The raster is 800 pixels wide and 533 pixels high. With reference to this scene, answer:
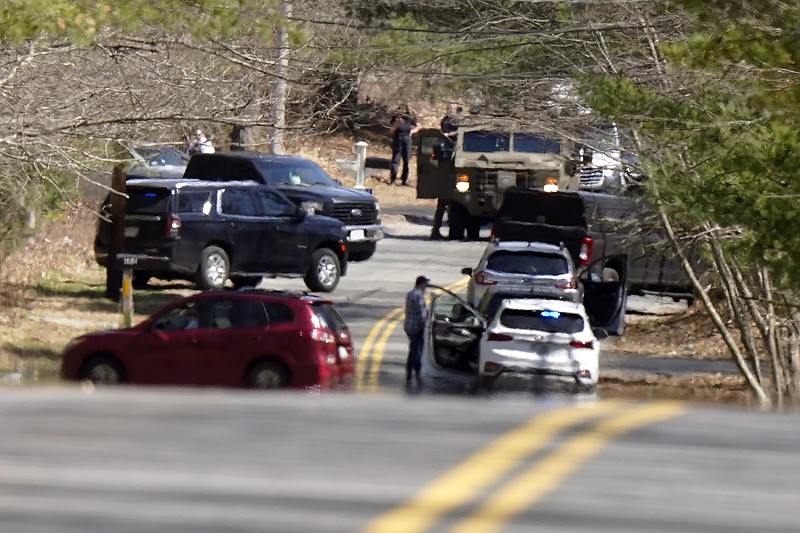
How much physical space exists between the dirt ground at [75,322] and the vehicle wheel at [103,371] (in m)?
0.59

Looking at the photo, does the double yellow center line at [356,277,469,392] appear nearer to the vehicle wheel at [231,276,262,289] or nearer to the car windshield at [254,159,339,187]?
the vehicle wheel at [231,276,262,289]

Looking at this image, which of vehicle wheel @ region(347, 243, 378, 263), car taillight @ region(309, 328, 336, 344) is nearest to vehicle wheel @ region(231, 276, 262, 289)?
vehicle wheel @ region(347, 243, 378, 263)

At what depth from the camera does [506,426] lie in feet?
11.6

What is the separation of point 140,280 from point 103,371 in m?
8.34

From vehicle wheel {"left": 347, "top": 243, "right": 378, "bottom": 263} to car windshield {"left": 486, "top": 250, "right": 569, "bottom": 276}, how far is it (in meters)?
4.99

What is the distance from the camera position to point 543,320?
17.3 metres

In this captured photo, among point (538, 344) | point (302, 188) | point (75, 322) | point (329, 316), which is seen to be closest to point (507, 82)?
point (538, 344)

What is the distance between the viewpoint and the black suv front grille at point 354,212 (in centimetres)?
2550

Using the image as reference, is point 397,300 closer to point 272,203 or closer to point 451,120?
point 272,203

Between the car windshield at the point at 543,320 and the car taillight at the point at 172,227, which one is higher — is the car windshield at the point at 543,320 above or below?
below

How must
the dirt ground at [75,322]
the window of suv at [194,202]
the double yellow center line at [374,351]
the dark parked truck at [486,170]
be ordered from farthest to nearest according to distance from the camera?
1. the dark parked truck at [486,170]
2. the window of suv at [194,202]
3. the dirt ground at [75,322]
4. the double yellow center line at [374,351]

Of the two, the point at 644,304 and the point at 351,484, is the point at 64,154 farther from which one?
the point at 644,304

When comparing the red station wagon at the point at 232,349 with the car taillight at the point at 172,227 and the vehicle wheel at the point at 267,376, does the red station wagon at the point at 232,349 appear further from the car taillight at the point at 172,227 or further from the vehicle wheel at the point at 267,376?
the car taillight at the point at 172,227

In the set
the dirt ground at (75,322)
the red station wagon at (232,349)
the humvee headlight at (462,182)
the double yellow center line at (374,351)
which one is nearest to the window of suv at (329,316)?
the red station wagon at (232,349)
